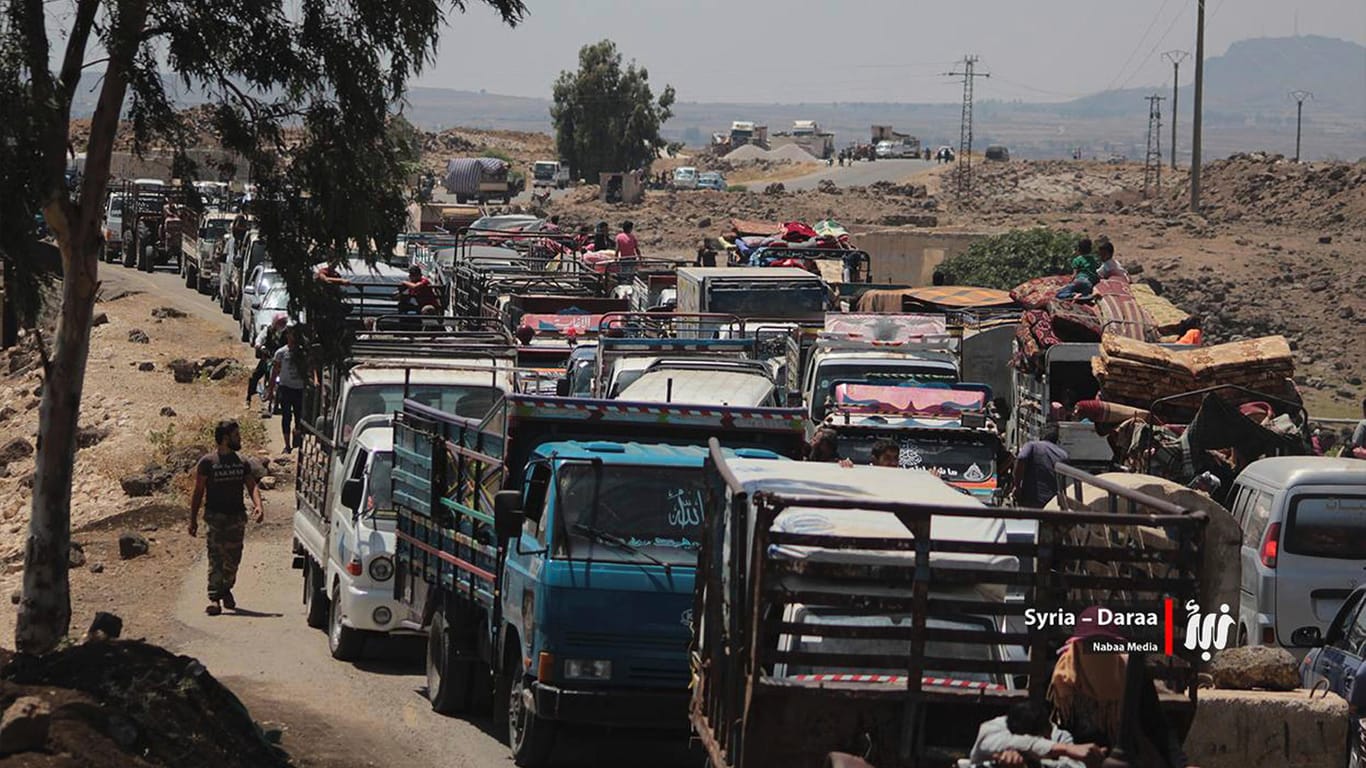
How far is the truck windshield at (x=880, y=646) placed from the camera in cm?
789

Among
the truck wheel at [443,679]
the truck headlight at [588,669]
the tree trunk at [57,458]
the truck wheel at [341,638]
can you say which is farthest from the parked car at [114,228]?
the truck headlight at [588,669]

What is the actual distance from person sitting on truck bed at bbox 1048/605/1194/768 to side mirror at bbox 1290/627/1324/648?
19.8ft

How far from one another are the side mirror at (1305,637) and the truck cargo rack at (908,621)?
5234 millimetres

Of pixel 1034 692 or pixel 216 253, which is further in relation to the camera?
pixel 216 253

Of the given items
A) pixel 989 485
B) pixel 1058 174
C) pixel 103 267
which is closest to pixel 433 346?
pixel 989 485

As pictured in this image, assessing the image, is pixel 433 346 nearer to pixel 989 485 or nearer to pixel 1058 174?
pixel 989 485

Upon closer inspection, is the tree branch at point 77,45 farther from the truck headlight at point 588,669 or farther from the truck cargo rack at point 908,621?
the truck cargo rack at point 908,621

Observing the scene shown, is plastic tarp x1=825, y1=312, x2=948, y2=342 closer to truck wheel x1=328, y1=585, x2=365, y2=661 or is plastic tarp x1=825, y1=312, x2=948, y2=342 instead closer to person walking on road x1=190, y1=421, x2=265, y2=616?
person walking on road x1=190, y1=421, x2=265, y2=616

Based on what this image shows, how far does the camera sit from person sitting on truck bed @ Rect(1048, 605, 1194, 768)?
22.4ft

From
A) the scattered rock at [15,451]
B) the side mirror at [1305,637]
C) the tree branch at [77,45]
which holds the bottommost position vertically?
the scattered rock at [15,451]

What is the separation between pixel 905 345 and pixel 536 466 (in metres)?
10.2

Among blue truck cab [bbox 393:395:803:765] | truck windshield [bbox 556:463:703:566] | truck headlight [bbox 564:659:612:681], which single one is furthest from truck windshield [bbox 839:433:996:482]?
truck headlight [bbox 564:659:612:681]

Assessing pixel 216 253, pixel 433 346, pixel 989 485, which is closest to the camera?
pixel 989 485

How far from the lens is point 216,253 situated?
152 ft
